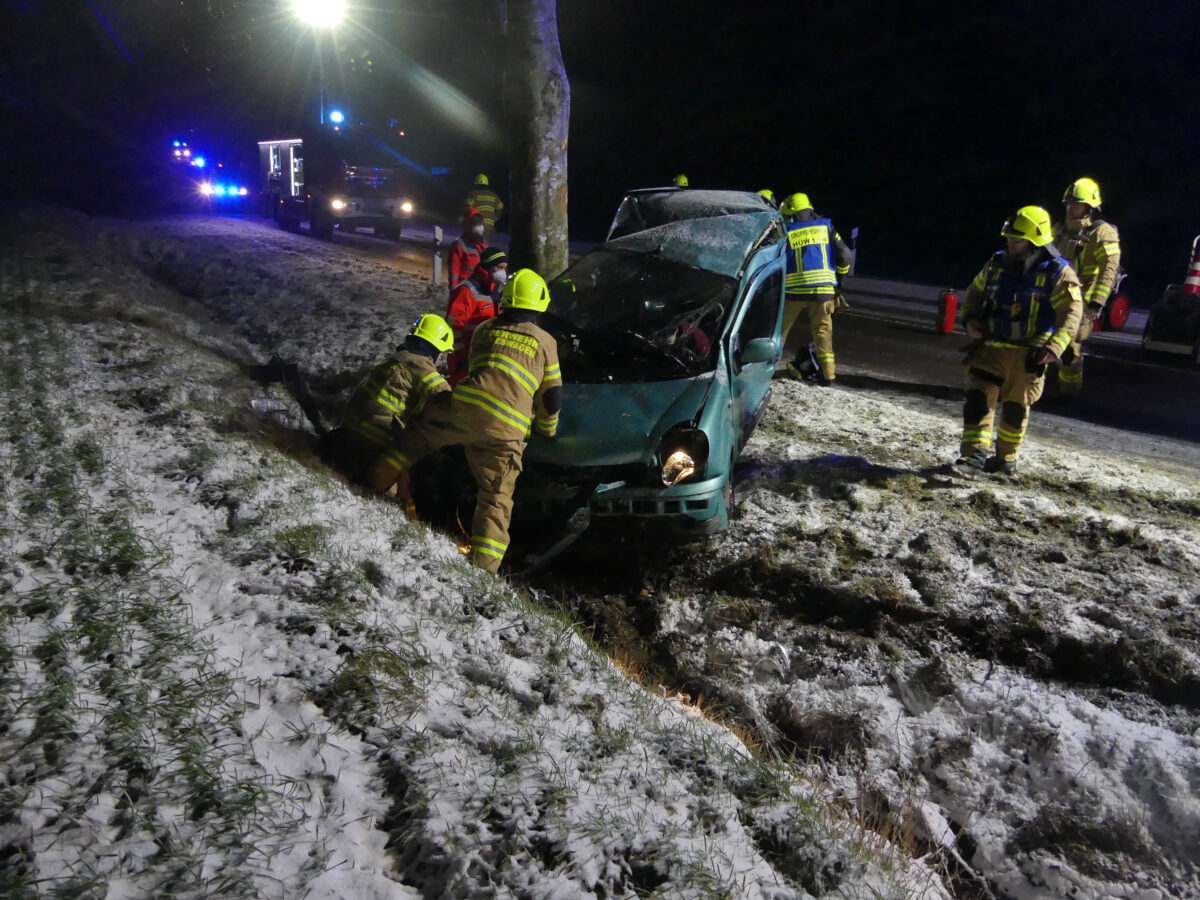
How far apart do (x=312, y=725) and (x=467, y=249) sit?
21.0ft

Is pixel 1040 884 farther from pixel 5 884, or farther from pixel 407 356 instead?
pixel 407 356

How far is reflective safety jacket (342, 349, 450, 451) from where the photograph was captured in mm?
4715

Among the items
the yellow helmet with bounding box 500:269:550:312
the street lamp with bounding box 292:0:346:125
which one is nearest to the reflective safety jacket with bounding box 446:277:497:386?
the yellow helmet with bounding box 500:269:550:312

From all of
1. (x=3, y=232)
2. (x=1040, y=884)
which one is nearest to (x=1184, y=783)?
(x=1040, y=884)

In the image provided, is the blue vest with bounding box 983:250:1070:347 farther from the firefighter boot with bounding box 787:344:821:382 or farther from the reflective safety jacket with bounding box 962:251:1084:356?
the firefighter boot with bounding box 787:344:821:382

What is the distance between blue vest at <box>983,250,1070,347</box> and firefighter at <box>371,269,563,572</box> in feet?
10.2

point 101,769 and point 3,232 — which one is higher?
point 3,232

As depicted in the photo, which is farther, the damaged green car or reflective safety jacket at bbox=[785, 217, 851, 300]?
reflective safety jacket at bbox=[785, 217, 851, 300]

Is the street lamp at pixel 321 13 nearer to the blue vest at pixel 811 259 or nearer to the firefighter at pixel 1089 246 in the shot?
the blue vest at pixel 811 259

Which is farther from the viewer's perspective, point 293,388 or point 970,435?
point 293,388

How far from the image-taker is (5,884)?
6.13 ft

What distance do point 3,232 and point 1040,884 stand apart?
14999mm

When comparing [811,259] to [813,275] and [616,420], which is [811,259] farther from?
[616,420]

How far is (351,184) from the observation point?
57.8 ft
